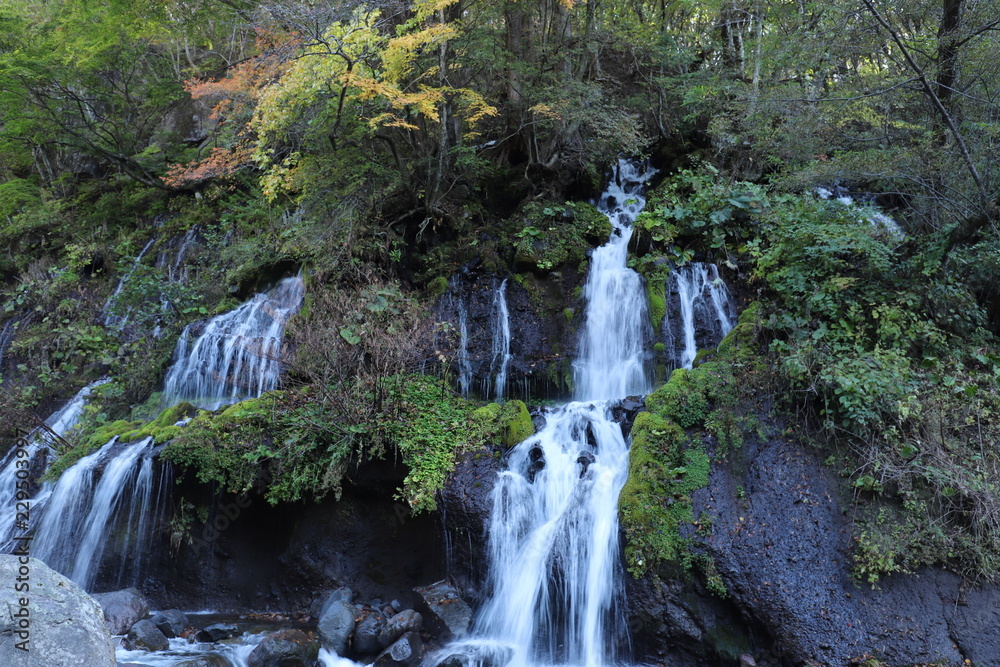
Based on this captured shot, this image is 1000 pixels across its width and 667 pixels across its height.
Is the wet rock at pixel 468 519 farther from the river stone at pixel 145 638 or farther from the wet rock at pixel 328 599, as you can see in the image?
the river stone at pixel 145 638

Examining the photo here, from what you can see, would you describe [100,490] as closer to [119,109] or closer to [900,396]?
[900,396]

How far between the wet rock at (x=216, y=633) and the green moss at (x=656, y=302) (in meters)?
7.09

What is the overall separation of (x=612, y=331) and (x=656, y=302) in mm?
857

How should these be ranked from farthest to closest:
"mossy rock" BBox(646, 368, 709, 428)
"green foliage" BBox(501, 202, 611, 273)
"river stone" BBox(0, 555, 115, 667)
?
"green foliage" BBox(501, 202, 611, 273) < "mossy rock" BBox(646, 368, 709, 428) < "river stone" BBox(0, 555, 115, 667)

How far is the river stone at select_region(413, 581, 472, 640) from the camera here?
616 centimetres

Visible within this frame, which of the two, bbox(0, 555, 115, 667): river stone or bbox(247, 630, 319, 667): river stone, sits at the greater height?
bbox(0, 555, 115, 667): river stone

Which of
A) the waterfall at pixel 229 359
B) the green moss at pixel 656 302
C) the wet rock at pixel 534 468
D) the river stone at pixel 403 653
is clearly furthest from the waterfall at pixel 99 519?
the green moss at pixel 656 302

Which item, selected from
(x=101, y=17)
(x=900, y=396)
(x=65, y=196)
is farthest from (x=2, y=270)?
(x=900, y=396)

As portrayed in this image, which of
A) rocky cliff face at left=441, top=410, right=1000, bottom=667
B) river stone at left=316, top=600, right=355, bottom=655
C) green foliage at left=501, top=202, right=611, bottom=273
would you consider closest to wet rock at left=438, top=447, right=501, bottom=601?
river stone at left=316, top=600, right=355, bottom=655

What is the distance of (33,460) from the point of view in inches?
352

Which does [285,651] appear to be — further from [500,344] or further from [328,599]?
[500,344]

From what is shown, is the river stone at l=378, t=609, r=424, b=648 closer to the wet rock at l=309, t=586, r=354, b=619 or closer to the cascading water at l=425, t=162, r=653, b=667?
the cascading water at l=425, t=162, r=653, b=667

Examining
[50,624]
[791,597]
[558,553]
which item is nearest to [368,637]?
[558,553]

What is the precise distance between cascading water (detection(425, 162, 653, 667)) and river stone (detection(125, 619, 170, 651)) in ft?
9.88
